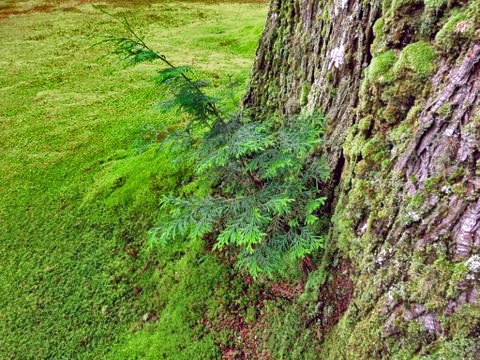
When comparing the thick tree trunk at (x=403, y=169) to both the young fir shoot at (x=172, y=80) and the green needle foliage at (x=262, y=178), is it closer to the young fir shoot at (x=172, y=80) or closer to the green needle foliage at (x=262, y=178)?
the green needle foliage at (x=262, y=178)

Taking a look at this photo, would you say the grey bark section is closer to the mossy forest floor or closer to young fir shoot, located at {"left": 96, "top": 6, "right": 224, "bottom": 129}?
young fir shoot, located at {"left": 96, "top": 6, "right": 224, "bottom": 129}

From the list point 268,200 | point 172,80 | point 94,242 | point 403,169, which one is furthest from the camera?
point 94,242

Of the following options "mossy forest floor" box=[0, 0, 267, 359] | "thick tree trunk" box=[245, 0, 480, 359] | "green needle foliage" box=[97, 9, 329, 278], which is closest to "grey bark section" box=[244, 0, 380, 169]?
"thick tree trunk" box=[245, 0, 480, 359]

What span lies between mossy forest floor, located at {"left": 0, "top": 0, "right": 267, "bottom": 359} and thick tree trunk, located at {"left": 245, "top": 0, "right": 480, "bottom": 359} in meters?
2.11

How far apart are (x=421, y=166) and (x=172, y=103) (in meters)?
2.57

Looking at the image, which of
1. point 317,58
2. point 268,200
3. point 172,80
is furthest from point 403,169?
point 172,80

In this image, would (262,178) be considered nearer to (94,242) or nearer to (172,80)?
(172,80)

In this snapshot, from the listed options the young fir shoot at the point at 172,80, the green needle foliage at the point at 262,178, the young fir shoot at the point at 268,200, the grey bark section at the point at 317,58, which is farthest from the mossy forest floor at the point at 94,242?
the grey bark section at the point at 317,58

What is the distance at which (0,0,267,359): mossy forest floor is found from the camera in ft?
16.9

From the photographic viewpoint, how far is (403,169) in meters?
2.96

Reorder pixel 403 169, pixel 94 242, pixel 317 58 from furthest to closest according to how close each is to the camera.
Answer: pixel 94 242 → pixel 317 58 → pixel 403 169

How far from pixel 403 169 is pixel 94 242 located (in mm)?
6177

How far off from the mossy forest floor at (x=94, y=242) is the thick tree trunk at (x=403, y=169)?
2.11 metres

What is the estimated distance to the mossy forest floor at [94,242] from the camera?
5137mm
